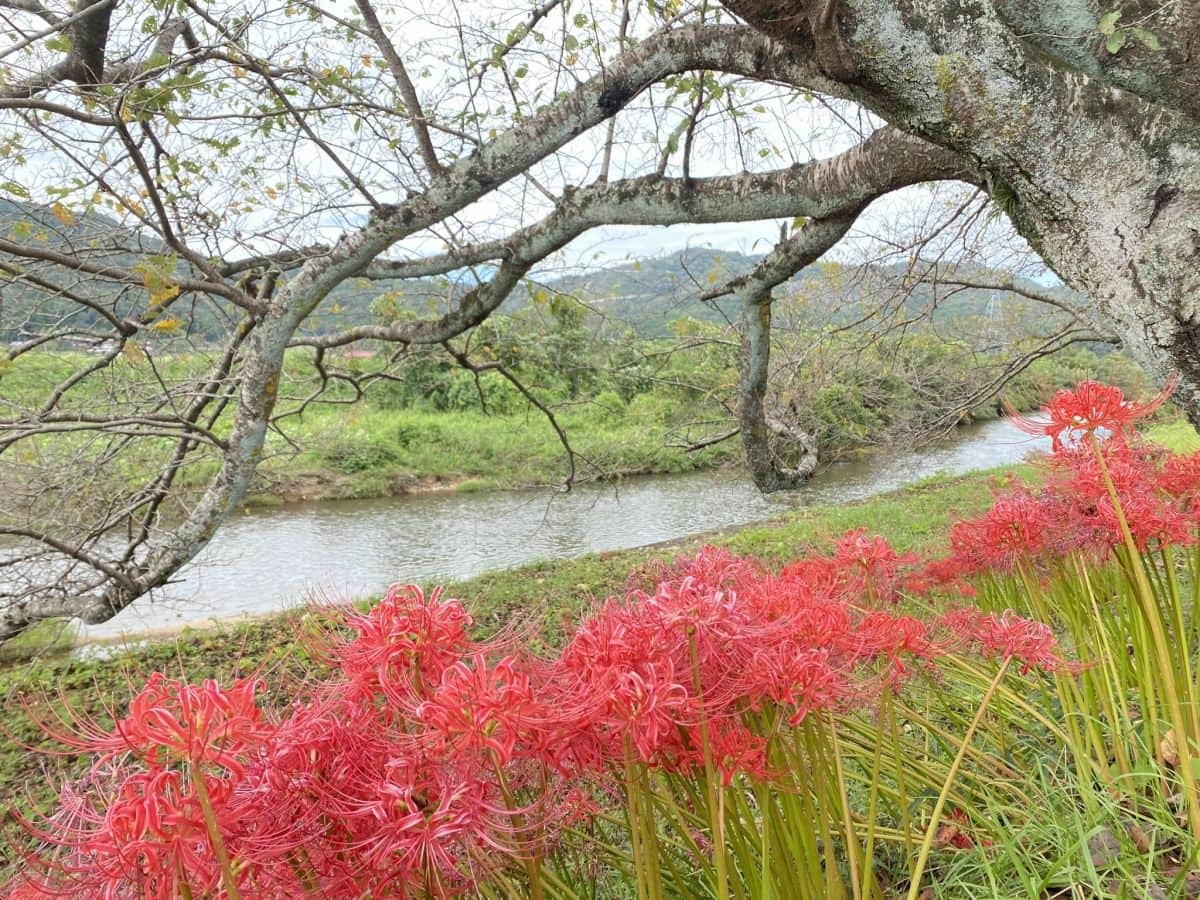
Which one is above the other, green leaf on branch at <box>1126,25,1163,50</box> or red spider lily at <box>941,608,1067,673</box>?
green leaf on branch at <box>1126,25,1163,50</box>

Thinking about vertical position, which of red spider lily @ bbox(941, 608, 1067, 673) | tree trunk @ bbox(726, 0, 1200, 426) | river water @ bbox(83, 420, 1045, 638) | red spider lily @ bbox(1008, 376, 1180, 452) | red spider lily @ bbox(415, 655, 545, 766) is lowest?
river water @ bbox(83, 420, 1045, 638)

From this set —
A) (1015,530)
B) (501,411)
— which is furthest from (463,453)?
(1015,530)

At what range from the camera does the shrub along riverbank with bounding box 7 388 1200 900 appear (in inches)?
27.8

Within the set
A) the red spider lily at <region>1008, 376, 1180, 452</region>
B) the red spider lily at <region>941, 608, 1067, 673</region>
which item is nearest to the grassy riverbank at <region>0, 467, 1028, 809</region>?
the red spider lily at <region>941, 608, 1067, 673</region>

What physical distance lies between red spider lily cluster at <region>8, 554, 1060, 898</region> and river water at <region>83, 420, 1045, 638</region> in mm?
8476

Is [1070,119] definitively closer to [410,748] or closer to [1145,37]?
[1145,37]

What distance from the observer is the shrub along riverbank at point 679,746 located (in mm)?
705

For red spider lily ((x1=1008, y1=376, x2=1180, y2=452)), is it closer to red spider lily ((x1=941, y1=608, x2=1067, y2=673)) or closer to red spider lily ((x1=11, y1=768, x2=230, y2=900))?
red spider lily ((x1=941, y1=608, x2=1067, y2=673))

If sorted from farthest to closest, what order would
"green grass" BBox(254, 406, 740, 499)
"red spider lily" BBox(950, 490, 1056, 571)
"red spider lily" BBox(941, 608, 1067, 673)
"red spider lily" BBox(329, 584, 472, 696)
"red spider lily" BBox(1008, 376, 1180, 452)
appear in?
1. "green grass" BBox(254, 406, 740, 499)
2. "red spider lily" BBox(950, 490, 1056, 571)
3. "red spider lily" BBox(941, 608, 1067, 673)
4. "red spider lily" BBox(1008, 376, 1180, 452)
5. "red spider lily" BBox(329, 584, 472, 696)

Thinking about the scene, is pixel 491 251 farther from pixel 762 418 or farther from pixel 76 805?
pixel 76 805

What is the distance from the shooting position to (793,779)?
3.57ft

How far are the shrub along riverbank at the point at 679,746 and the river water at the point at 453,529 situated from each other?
7.73m

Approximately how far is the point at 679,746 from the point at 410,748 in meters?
0.36

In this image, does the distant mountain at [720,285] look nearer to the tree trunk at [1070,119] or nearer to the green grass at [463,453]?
the tree trunk at [1070,119]
